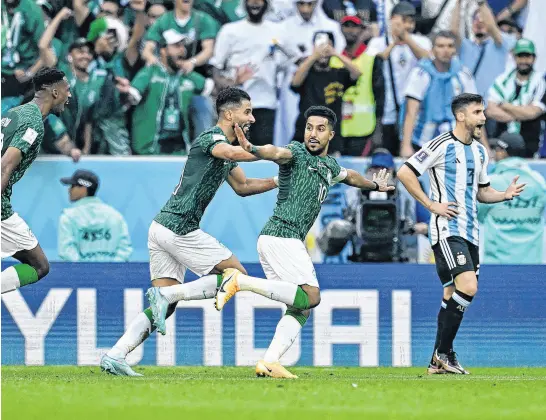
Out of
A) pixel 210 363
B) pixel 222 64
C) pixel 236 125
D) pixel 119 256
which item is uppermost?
pixel 222 64

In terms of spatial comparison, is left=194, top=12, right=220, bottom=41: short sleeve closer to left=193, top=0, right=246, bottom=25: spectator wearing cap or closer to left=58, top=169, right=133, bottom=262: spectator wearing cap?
left=193, top=0, right=246, bottom=25: spectator wearing cap

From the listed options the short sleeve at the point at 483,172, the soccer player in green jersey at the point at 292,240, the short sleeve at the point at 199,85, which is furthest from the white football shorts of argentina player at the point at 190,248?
the short sleeve at the point at 199,85

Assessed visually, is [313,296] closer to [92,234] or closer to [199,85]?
[92,234]

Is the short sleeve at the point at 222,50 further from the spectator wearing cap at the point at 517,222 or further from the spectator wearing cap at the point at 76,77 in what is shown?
the spectator wearing cap at the point at 517,222

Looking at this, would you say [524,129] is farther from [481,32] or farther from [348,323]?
[348,323]

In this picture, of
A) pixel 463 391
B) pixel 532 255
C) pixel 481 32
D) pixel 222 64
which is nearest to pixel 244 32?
pixel 222 64

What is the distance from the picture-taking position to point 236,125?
354 inches

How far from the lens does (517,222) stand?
551 inches

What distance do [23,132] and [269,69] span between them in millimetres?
6017

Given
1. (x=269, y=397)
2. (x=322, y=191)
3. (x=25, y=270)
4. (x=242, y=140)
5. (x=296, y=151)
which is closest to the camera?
(x=269, y=397)

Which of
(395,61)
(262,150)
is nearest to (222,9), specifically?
(395,61)

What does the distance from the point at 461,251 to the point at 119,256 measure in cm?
451

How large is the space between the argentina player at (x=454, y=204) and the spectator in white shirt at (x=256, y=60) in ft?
15.3

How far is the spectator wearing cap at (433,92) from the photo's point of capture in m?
14.8
